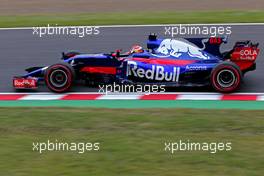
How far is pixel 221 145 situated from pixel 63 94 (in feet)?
16.6

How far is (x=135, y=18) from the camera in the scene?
742 inches

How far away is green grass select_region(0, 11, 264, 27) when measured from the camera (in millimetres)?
17984

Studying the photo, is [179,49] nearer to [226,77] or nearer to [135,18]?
[226,77]

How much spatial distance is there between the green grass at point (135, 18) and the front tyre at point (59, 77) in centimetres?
681

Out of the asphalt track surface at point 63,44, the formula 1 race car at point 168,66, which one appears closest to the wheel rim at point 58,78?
the formula 1 race car at point 168,66

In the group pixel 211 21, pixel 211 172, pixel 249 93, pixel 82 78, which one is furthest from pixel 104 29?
pixel 211 172

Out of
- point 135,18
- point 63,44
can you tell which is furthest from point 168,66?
point 135,18

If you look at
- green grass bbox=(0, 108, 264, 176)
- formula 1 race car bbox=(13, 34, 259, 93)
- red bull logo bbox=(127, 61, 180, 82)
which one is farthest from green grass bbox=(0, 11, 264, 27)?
green grass bbox=(0, 108, 264, 176)

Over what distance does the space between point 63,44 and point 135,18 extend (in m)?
3.89

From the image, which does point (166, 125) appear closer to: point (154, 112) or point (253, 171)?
point (154, 112)

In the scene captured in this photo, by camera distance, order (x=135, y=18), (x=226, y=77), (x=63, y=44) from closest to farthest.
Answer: (x=226, y=77) < (x=63, y=44) < (x=135, y=18)

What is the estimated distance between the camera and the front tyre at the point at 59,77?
37.0ft

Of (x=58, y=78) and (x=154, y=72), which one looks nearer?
(x=154, y=72)

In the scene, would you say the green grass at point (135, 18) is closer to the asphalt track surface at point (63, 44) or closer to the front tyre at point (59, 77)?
the asphalt track surface at point (63, 44)
